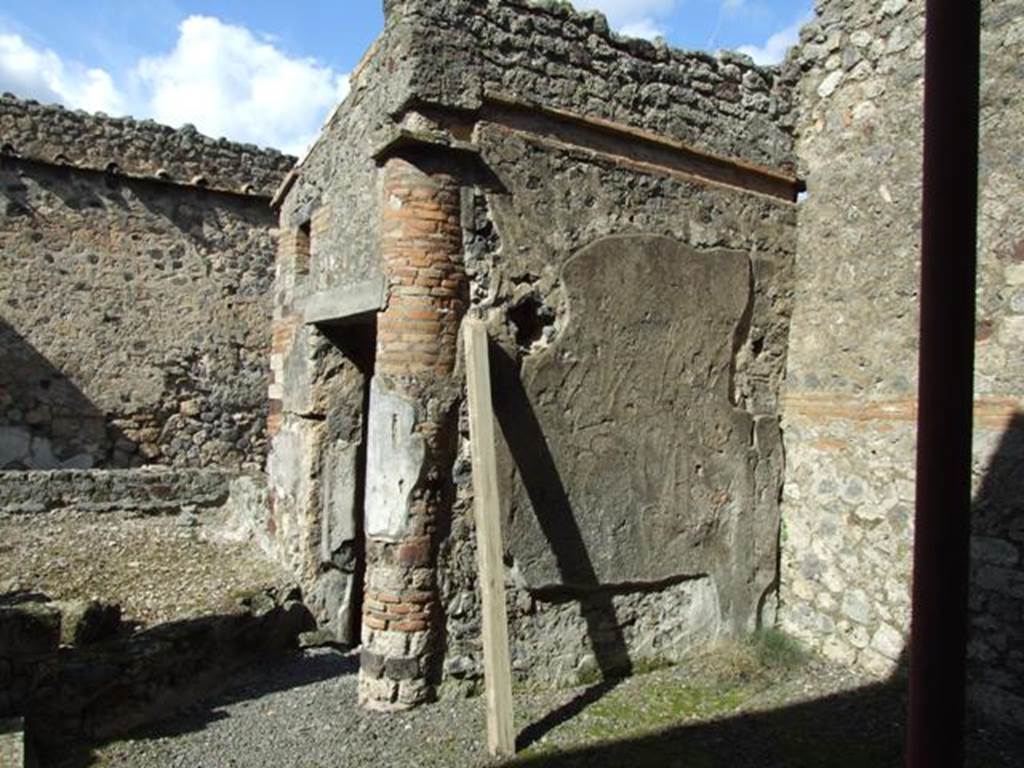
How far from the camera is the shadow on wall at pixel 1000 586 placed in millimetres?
4215

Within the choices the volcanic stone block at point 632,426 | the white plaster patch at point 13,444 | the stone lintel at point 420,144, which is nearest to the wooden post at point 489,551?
the volcanic stone block at point 632,426

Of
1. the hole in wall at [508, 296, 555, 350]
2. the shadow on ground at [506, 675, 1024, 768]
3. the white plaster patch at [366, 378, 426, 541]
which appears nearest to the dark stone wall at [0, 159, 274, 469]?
the white plaster patch at [366, 378, 426, 541]

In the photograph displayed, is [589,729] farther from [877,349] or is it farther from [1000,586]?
[877,349]

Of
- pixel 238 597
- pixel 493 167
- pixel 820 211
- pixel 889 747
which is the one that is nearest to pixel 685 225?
pixel 820 211

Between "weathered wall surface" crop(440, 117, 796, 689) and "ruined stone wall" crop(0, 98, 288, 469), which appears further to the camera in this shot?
"ruined stone wall" crop(0, 98, 288, 469)

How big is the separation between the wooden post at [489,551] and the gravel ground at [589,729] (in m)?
0.19

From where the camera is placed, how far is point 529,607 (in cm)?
460

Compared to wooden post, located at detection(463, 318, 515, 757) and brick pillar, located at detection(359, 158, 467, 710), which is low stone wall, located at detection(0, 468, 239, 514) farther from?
wooden post, located at detection(463, 318, 515, 757)

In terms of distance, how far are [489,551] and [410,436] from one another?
0.76 m

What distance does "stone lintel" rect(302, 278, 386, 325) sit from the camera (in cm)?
459

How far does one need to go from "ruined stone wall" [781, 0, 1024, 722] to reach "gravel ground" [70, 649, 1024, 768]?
20.5 inches

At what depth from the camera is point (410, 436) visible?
4.42 metres

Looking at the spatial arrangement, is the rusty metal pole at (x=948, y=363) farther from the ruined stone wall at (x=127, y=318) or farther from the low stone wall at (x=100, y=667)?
the ruined stone wall at (x=127, y=318)

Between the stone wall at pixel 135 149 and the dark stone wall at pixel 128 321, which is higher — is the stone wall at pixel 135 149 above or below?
above
